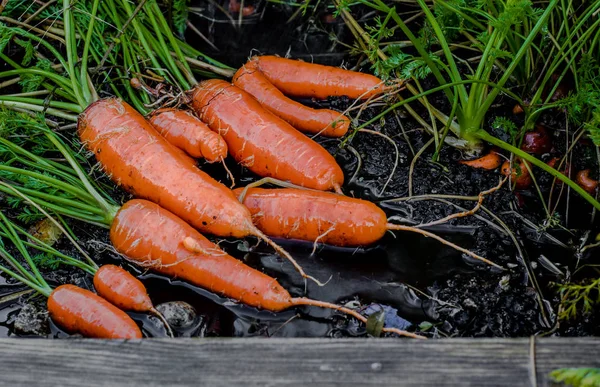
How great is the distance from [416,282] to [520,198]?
684 mm

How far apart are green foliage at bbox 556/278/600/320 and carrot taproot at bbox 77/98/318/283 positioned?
1.03 metres

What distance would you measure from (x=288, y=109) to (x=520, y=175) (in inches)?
44.5

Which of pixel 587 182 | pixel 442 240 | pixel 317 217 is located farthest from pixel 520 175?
pixel 317 217

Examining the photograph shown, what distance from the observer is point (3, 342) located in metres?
1.90

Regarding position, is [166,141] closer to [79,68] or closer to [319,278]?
[79,68]

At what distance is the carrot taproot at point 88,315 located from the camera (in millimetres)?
2268

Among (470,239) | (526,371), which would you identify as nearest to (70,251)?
(470,239)

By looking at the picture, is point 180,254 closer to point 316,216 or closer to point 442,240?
point 316,216

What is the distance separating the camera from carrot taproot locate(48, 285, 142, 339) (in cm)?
227

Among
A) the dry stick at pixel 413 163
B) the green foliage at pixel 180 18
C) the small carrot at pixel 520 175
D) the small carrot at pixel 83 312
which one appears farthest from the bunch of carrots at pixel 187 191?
the green foliage at pixel 180 18

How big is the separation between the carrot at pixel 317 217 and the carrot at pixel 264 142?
5.0 inches

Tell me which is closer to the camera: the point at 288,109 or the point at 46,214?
the point at 46,214

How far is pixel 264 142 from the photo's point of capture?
9.42 ft

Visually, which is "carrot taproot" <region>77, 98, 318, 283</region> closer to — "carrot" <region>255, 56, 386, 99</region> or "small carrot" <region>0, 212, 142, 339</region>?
"small carrot" <region>0, 212, 142, 339</region>
